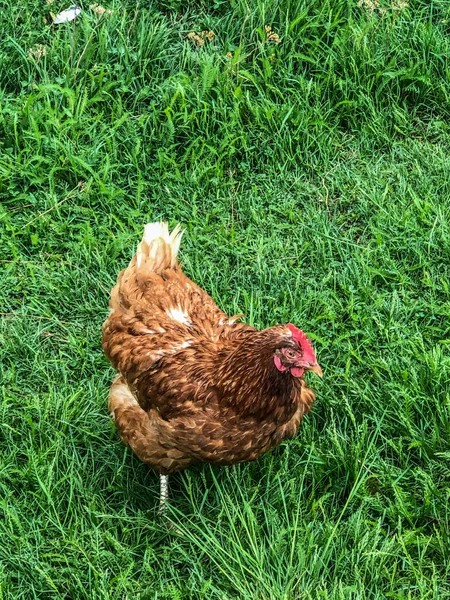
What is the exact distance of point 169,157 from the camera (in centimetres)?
477

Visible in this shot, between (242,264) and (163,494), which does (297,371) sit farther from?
(242,264)

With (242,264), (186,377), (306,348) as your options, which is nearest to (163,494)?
(186,377)

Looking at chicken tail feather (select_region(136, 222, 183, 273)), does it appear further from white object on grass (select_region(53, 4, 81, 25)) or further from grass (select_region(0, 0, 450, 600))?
white object on grass (select_region(53, 4, 81, 25))

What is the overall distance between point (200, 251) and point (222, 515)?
1.59 meters

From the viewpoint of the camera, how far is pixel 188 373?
330cm

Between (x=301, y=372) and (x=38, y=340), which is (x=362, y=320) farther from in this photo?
(x=38, y=340)

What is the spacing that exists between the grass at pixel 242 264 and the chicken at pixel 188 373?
243 mm

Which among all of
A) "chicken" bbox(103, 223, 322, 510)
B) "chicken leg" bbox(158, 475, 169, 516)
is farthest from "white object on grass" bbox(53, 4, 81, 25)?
"chicken leg" bbox(158, 475, 169, 516)

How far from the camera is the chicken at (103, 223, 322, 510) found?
123 inches

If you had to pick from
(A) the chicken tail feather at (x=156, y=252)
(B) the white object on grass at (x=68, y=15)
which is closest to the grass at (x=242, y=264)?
(B) the white object on grass at (x=68, y=15)

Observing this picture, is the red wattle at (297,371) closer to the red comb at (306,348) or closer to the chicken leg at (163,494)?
the red comb at (306,348)

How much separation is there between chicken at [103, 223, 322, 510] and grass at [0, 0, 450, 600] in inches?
9.6

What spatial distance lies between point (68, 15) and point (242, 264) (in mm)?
2036

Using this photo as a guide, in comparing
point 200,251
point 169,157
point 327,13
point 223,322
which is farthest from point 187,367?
point 327,13
